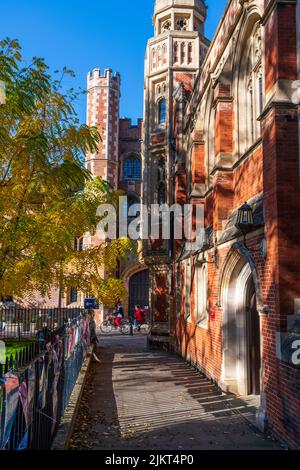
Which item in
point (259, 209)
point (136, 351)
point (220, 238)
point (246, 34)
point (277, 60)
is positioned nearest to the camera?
point (277, 60)

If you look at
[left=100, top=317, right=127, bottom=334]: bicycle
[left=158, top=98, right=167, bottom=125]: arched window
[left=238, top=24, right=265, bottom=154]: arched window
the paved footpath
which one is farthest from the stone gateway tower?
[left=238, top=24, right=265, bottom=154]: arched window

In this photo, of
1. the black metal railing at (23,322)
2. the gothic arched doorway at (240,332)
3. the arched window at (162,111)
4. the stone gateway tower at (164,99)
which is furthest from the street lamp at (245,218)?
the arched window at (162,111)

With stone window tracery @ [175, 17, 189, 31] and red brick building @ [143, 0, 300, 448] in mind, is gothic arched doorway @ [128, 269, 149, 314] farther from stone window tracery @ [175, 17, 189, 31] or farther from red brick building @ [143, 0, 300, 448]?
stone window tracery @ [175, 17, 189, 31]

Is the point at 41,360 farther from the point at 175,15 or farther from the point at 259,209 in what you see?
the point at 175,15

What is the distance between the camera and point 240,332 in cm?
977

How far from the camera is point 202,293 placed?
1356 centimetres

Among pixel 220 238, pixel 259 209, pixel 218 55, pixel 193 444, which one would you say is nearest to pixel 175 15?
pixel 218 55

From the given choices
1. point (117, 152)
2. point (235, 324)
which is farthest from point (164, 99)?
point (235, 324)

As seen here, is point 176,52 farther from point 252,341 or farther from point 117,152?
point 252,341

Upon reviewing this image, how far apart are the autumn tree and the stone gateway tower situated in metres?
12.2

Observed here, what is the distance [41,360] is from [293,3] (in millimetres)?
6337

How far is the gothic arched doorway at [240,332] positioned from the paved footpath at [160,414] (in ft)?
1.56

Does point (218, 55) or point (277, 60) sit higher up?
point (218, 55)

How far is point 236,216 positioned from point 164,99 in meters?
13.1
